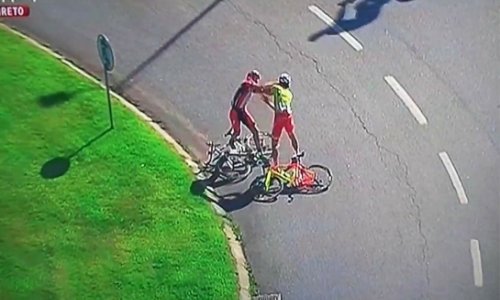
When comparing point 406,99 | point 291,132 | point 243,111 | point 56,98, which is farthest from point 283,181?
point 56,98

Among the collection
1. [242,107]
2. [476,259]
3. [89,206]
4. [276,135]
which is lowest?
[476,259]

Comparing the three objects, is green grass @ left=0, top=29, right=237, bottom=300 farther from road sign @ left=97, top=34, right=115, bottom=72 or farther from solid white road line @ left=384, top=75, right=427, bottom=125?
solid white road line @ left=384, top=75, right=427, bottom=125

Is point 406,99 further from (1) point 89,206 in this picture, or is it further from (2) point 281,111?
(1) point 89,206

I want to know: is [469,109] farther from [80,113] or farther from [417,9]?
[80,113]

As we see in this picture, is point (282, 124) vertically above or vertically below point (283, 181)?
above

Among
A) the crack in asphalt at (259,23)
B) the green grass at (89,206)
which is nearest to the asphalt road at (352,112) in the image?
the crack in asphalt at (259,23)
